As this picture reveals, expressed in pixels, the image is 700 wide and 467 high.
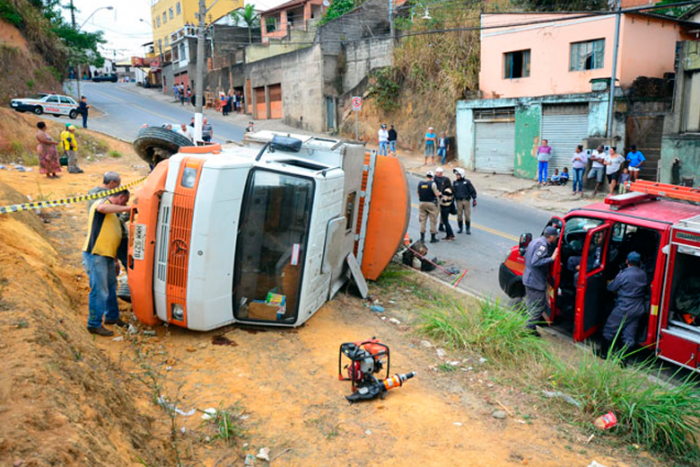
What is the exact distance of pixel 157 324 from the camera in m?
6.86

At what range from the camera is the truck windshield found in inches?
254

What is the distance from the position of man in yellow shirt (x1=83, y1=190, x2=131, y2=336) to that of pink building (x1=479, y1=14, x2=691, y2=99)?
15.7m

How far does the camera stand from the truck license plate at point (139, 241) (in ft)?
20.8

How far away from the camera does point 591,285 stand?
7.39 metres

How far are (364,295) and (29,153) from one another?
1632cm

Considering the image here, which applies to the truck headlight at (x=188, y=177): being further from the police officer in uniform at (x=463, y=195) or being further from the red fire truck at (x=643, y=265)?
the police officer in uniform at (x=463, y=195)

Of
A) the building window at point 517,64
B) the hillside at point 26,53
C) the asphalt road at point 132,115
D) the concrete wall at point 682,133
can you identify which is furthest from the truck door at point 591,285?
the hillside at point 26,53

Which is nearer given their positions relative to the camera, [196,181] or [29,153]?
[196,181]

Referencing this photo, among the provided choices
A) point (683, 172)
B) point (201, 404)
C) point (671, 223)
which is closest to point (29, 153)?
point (201, 404)

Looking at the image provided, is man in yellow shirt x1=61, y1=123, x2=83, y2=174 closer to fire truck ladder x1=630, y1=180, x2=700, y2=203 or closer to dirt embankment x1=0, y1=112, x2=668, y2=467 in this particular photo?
dirt embankment x1=0, y1=112, x2=668, y2=467

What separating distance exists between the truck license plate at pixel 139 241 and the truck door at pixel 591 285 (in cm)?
550

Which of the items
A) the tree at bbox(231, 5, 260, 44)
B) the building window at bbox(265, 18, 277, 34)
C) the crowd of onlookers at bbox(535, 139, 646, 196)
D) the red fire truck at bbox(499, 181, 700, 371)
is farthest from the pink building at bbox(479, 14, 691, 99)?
the tree at bbox(231, 5, 260, 44)

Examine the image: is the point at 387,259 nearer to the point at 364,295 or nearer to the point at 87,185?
the point at 364,295

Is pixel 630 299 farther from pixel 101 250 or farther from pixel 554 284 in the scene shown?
pixel 101 250
